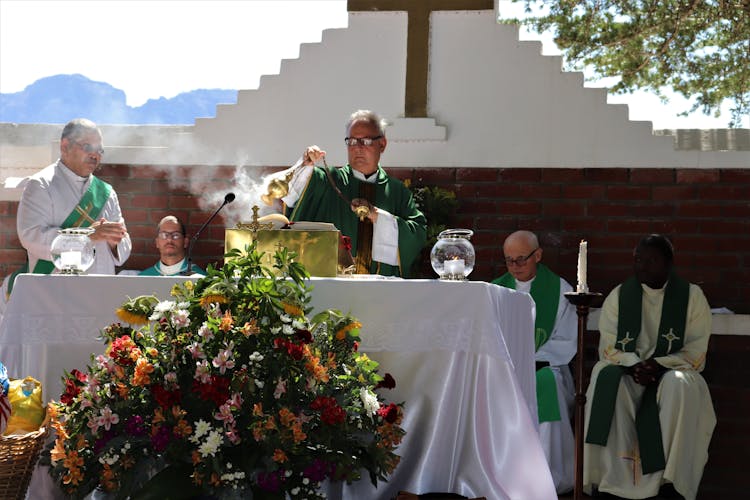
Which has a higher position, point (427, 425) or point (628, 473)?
point (427, 425)

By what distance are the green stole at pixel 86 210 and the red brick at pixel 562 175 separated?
2812 millimetres

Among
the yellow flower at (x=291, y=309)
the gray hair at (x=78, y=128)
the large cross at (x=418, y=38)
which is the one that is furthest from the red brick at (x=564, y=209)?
the yellow flower at (x=291, y=309)

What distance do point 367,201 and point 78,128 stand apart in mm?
1918

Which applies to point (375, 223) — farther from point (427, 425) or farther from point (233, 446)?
point (233, 446)

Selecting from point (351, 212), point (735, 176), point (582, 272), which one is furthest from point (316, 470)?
point (735, 176)

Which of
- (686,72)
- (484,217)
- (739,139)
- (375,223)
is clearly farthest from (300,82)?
(686,72)

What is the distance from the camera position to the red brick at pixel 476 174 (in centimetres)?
761

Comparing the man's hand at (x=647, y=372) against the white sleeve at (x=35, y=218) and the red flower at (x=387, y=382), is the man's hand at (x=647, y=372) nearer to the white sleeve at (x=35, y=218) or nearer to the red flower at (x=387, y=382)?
the red flower at (x=387, y=382)

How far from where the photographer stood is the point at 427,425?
14.5 ft

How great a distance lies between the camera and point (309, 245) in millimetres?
4648

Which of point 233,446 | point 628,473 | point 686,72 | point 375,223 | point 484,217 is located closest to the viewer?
point 233,446

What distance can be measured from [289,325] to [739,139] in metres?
4.76

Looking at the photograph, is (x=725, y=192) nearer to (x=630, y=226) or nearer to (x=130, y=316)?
(x=630, y=226)

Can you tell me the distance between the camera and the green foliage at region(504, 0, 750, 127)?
1013cm
